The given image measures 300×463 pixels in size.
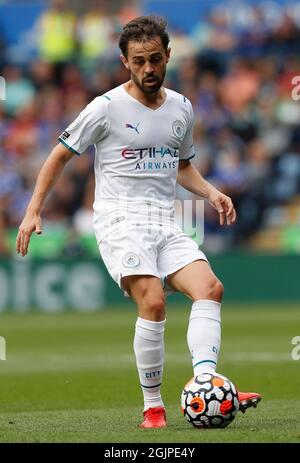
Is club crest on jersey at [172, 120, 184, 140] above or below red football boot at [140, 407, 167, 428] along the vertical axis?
above

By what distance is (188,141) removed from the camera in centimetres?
793

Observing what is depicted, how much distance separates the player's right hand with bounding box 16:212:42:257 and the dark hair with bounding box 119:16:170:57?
120 cm

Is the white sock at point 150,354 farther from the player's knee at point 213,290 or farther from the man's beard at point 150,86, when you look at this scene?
the man's beard at point 150,86

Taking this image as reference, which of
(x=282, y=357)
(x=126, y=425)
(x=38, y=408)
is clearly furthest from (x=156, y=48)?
(x=282, y=357)

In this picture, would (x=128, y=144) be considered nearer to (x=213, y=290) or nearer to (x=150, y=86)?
(x=150, y=86)

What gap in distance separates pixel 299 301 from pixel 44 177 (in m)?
14.3

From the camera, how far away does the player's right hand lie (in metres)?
7.03

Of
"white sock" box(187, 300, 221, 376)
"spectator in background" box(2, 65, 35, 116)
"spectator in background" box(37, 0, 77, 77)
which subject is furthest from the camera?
"spectator in background" box(37, 0, 77, 77)

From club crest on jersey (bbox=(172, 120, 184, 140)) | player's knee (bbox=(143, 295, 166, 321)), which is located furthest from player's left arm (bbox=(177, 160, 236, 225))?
player's knee (bbox=(143, 295, 166, 321))

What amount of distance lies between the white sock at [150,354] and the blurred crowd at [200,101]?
1369 centimetres

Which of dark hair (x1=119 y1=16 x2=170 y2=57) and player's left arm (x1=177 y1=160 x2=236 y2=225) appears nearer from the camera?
dark hair (x1=119 y1=16 x2=170 y2=57)

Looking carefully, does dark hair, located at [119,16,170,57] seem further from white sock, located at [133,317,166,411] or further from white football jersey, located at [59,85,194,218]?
white sock, located at [133,317,166,411]

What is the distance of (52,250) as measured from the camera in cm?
2138

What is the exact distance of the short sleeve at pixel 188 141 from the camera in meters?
7.83
